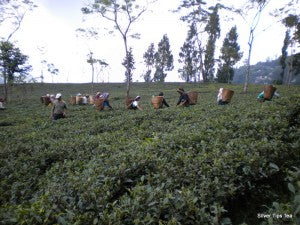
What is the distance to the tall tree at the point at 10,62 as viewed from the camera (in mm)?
30328

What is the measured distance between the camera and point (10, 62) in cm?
3167

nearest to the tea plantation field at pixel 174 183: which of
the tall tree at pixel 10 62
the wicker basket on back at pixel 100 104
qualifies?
the wicker basket on back at pixel 100 104

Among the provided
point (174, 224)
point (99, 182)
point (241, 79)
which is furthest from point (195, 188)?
point (241, 79)

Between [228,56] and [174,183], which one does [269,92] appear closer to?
[174,183]

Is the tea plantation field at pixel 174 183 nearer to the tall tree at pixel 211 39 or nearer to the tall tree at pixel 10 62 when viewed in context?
the tall tree at pixel 10 62

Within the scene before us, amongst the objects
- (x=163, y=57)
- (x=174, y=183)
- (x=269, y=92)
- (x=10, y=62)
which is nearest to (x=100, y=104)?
(x=269, y=92)

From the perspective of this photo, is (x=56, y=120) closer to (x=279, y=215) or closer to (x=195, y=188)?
(x=195, y=188)

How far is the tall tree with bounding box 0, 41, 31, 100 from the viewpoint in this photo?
3033 cm

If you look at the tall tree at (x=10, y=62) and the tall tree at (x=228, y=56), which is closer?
the tall tree at (x=10, y=62)

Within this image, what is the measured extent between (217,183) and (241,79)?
118641 mm

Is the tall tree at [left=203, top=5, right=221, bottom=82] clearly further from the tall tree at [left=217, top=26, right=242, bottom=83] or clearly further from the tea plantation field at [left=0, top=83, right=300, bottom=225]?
the tea plantation field at [left=0, top=83, right=300, bottom=225]

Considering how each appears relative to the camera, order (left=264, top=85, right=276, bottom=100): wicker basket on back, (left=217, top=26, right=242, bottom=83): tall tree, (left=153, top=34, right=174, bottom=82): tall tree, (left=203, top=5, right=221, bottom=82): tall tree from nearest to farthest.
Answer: (left=264, top=85, right=276, bottom=100): wicker basket on back < (left=203, top=5, right=221, bottom=82): tall tree < (left=217, top=26, right=242, bottom=83): tall tree < (left=153, top=34, right=174, bottom=82): tall tree

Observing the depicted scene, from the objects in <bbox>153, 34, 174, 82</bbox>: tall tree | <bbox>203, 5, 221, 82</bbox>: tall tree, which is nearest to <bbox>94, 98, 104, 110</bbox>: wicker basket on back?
<bbox>203, 5, 221, 82</bbox>: tall tree

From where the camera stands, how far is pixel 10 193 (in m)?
4.30
